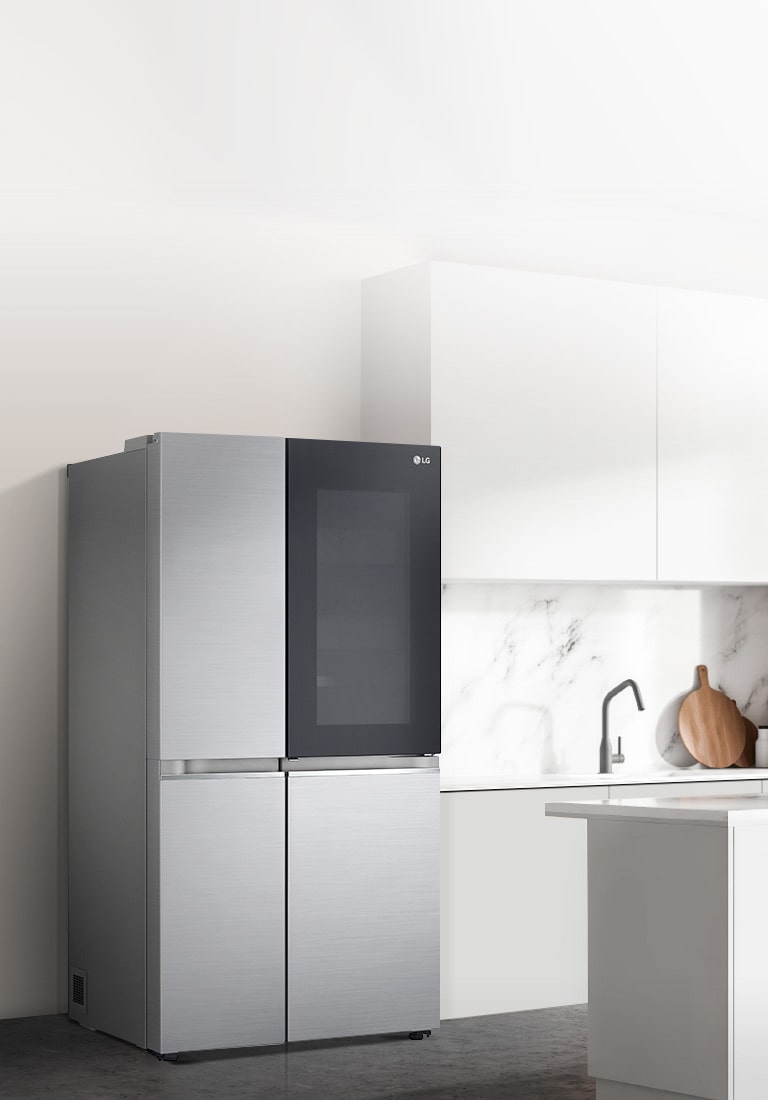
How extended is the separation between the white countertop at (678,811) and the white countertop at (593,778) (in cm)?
103

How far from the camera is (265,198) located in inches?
210

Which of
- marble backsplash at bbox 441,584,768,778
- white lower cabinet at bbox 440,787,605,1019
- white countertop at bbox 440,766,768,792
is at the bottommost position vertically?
white lower cabinet at bbox 440,787,605,1019

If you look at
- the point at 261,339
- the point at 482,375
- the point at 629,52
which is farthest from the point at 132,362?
the point at 629,52

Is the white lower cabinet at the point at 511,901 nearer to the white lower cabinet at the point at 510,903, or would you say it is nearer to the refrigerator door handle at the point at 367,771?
the white lower cabinet at the point at 510,903

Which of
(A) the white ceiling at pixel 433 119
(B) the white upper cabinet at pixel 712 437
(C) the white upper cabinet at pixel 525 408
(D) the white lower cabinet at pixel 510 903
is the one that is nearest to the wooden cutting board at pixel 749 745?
(B) the white upper cabinet at pixel 712 437

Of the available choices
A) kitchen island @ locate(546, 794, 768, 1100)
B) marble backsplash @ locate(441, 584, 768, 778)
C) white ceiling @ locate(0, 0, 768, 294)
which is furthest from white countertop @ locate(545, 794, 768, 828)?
white ceiling @ locate(0, 0, 768, 294)

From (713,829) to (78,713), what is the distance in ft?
6.56

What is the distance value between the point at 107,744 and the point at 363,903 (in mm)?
835

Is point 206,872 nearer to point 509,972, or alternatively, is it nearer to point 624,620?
point 509,972

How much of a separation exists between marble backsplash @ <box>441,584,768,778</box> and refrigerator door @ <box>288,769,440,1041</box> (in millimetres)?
723

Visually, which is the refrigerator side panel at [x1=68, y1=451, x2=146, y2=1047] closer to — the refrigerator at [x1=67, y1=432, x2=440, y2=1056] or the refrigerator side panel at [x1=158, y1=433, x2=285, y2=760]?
the refrigerator at [x1=67, y1=432, x2=440, y2=1056]

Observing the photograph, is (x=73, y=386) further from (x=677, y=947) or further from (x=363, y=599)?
(x=677, y=947)

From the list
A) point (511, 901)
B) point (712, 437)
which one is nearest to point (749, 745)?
point (712, 437)

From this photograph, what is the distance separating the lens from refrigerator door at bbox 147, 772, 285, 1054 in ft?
14.3
